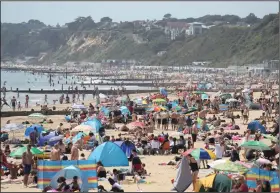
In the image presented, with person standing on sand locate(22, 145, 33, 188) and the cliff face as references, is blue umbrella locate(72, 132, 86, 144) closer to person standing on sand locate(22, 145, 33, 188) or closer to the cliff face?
person standing on sand locate(22, 145, 33, 188)

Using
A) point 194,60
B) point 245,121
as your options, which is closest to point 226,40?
point 194,60

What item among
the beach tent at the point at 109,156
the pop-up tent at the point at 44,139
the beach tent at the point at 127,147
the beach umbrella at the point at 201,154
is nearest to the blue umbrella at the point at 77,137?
the pop-up tent at the point at 44,139

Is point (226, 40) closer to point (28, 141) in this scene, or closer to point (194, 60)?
point (194, 60)

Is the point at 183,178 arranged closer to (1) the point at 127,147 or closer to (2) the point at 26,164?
(2) the point at 26,164

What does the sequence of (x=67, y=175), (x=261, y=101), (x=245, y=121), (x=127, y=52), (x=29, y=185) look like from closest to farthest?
(x=67, y=175)
(x=29, y=185)
(x=245, y=121)
(x=261, y=101)
(x=127, y=52)

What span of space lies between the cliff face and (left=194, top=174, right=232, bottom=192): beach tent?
7409cm

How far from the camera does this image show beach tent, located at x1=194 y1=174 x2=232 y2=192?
1227 centimetres

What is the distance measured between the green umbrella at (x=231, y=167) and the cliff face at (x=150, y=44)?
242ft

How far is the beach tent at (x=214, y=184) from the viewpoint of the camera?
40.3 ft

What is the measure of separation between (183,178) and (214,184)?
880mm

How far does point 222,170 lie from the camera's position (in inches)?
516

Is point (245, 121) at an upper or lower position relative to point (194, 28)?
lower

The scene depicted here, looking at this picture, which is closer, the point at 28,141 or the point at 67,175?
the point at 67,175

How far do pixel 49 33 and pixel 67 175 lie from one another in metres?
183
